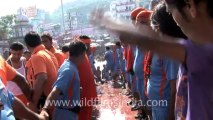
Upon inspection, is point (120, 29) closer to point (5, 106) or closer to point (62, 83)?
point (5, 106)

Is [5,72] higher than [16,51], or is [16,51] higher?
[5,72]

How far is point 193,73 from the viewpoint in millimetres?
1260

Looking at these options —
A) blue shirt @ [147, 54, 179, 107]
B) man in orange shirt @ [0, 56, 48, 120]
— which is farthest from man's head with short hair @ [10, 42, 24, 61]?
blue shirt @ [147, 54, 179, 107]

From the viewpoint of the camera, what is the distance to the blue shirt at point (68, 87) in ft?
13.1

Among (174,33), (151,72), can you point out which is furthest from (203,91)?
(151,72)

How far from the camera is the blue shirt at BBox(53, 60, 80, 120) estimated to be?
400 cm

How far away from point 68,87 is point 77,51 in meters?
0.43

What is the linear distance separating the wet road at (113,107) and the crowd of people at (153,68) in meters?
2.17

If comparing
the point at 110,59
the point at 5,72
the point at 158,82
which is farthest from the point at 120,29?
the point at 110,59

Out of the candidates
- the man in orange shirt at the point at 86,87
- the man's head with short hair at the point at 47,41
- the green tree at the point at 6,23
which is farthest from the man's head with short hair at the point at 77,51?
the green tree at the point at 6,23

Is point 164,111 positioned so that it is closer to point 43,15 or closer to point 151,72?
point 151,72

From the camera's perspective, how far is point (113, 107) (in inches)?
362

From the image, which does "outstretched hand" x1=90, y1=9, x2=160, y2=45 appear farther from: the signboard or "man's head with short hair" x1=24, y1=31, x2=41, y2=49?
the signboard

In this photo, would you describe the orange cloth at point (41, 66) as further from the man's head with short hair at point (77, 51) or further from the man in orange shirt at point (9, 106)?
the man in orange shirt at point (9, 106)
